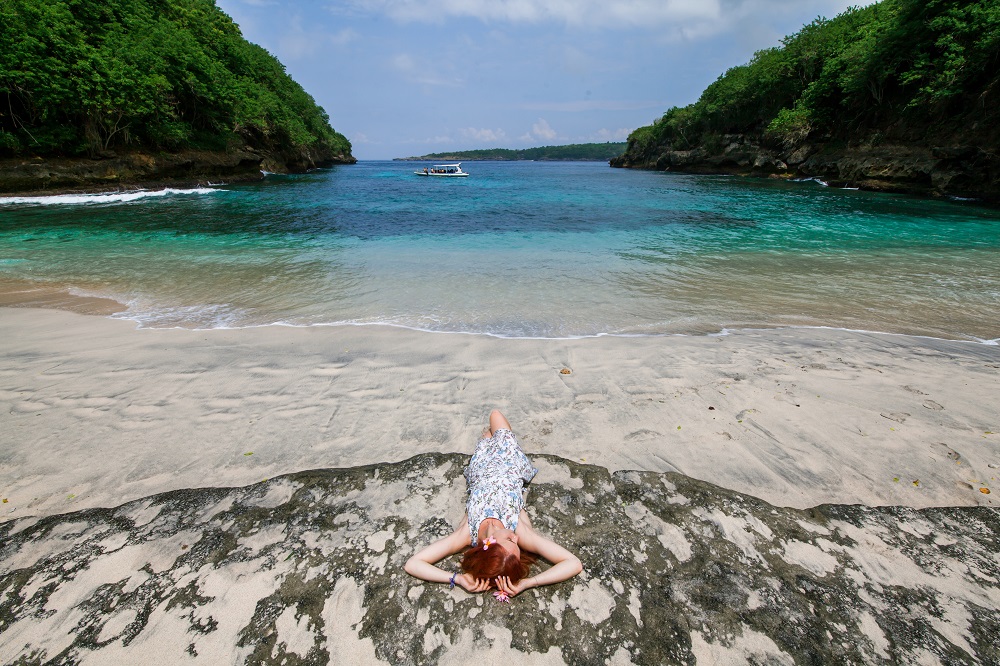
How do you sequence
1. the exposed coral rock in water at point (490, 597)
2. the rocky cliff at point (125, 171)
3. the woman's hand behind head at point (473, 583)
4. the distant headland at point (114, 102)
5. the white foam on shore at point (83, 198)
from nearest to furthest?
the exposed coral rock in water at point (490, 597) < the woman's hand behind head at point (473, 583) < the white foam on shore at point (83, 198) < the distant headland at point (114, 102) < the rocky cliff at point (125, 171)

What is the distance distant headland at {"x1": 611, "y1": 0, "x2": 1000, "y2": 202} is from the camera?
23812 mm

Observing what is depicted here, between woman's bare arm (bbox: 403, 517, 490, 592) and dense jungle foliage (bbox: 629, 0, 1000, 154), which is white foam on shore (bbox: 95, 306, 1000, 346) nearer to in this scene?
woman's bare arm (bbox: 403, 517, 490, 592)

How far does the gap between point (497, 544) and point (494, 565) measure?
0.40 feet

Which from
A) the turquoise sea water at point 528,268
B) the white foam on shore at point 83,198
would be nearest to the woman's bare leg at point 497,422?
the turquoise sea water at point 528,268

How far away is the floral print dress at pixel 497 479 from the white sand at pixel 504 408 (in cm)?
31

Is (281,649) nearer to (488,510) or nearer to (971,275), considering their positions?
(488,510)

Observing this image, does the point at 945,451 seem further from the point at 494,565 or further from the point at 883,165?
the point at 883,165

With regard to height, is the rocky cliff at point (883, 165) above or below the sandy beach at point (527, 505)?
above

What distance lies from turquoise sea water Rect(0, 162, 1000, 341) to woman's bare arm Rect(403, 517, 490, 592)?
3786mm

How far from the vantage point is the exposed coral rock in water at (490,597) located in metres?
2.05

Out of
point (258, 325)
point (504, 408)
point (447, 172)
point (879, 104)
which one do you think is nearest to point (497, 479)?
point (504, 408)

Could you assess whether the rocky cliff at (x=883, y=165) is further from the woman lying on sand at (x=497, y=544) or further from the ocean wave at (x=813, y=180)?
the woman lying on sand at (x=497, y=544)

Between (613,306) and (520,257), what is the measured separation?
437 centimetres

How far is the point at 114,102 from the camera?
24.3 meters
